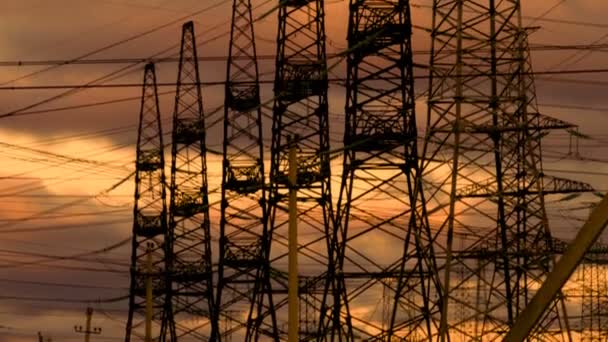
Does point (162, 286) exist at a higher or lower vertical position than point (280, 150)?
lower

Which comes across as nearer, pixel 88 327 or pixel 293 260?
pixel 293 260

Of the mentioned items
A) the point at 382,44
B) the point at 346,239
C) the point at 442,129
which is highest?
the point at 382,44

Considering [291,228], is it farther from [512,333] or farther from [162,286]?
[162,286]

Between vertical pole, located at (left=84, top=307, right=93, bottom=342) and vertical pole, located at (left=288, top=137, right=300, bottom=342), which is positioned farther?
vertical pole, located at (left=84, top=307, right=93, bottom=342)

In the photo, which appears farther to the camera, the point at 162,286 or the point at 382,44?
the point at 162,286

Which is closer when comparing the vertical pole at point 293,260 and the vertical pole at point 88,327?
the vertical pole at point 293,260

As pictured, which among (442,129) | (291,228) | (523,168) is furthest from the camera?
(523,168)

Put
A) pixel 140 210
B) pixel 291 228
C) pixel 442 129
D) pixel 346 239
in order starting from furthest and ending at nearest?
pixel 140 210, pixel 346 239, pixel 442 129, pixel 291 228

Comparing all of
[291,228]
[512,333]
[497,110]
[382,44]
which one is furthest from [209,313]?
[512,333]

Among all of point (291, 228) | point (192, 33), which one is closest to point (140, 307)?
point (192, 33)
